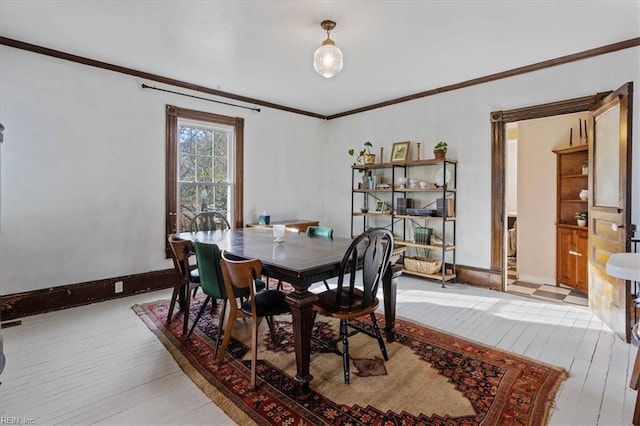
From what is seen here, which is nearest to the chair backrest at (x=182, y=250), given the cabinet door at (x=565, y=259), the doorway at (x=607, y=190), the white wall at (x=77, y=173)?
the white wall at (x=77, y=173)

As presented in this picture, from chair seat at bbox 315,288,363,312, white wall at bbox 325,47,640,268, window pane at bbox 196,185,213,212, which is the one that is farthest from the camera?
window pane at bbox 196,185,213,212

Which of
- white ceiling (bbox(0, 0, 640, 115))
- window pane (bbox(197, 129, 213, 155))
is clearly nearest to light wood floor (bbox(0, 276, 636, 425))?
window pane (bbox(197, 129, 213, 155))

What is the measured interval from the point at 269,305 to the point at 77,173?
9.16 ft

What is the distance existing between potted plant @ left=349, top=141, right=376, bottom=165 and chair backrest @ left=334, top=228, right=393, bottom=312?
3077mm

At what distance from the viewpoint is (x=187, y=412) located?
1.92m

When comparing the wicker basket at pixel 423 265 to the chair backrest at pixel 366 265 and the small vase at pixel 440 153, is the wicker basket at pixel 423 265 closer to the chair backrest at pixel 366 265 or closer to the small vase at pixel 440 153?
the small vase at pixel 440 153

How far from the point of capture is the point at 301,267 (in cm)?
204

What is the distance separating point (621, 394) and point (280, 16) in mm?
3571

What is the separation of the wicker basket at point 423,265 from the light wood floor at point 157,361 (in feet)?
2.41

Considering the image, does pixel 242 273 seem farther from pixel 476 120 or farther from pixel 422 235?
pixel 476 120

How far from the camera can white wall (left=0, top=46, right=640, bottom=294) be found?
10.8 feet

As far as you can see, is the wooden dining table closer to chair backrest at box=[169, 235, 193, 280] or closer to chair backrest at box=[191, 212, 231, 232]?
chair backrest at box=[169, 235, 193, 280]

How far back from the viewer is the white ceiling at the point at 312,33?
2697mm

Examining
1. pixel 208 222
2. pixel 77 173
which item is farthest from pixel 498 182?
pixel 77 173
